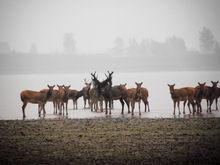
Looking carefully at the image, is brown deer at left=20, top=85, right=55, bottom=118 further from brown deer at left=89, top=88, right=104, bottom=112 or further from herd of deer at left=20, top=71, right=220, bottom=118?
brown deer at left=89, top=88, right=104, bottom=112

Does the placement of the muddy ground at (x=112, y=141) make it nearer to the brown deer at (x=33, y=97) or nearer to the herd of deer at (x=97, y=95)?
the brown deer at (x=33, y=97)

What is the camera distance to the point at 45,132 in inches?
937

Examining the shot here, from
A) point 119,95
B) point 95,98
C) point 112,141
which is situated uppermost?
point 119,95

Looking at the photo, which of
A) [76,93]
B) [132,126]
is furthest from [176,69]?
[132,126]

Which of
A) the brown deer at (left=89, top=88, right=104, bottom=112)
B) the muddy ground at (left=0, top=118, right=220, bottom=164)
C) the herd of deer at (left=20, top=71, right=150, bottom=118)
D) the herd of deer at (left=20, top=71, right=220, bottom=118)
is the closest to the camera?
the muddy ground at (left=0, top=118, right=220, bottom=164)

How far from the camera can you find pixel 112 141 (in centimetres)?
2125

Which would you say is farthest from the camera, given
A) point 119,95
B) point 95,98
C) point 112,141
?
point 95,98

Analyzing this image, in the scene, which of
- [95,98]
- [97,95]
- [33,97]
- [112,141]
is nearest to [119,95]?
[97,95]

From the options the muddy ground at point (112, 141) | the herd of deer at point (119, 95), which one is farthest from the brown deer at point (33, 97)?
the muddy ground at point (112, 141)

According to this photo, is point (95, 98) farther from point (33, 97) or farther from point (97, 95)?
point (33, 97)

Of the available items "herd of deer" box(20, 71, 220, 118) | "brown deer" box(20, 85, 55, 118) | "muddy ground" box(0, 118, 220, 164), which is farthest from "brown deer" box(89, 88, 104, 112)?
"muddy ground" box(0, 118, 220, 164)

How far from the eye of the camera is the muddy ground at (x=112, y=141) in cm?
1830

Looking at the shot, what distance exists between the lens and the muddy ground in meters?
18.3

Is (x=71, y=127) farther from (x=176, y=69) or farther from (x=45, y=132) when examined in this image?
(x=176, y=69)
